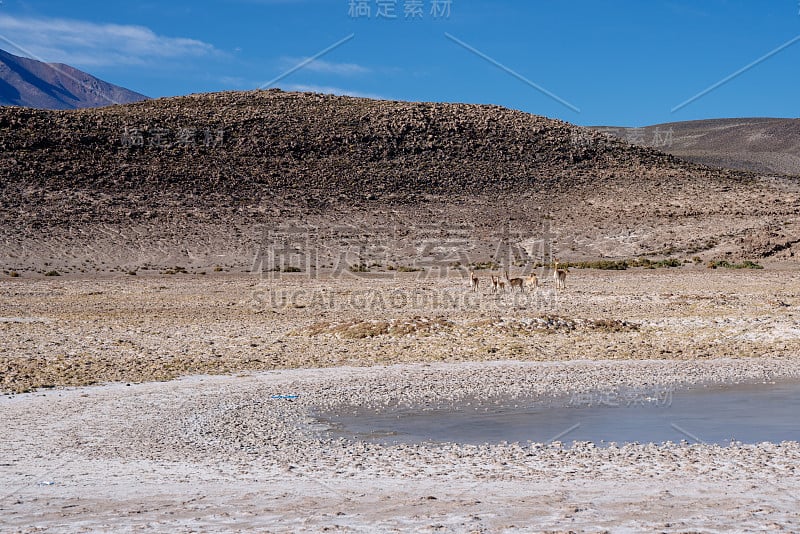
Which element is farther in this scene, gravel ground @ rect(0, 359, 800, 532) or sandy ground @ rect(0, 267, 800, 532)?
sandy ground @ rect(0, 267, 800, 532)

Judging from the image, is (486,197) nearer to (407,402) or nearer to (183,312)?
(183,312)

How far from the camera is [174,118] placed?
2921 inches

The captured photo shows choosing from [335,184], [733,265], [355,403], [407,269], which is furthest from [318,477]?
[335,184]

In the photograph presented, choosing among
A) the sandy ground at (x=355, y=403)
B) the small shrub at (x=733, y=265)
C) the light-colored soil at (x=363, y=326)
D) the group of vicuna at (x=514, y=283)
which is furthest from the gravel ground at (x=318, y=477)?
the small shrub at (x=733, y=265)

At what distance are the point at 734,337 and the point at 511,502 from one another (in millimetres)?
13017

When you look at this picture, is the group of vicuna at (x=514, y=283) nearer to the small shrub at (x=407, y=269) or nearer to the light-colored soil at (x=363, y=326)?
the light-colored soil at (x=363, y=326)

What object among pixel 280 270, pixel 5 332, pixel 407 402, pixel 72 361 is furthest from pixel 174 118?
pixel 407 402

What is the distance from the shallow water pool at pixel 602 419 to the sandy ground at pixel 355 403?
1.71ft

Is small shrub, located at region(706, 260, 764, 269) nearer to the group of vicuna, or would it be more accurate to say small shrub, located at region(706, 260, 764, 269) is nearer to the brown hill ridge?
the brown hill ridge

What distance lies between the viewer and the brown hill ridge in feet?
175

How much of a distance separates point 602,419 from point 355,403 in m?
3.24

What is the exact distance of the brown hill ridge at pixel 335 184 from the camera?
53.2 metres

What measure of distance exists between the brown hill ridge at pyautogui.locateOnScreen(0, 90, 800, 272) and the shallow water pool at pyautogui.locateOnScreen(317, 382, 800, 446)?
36.2 metres

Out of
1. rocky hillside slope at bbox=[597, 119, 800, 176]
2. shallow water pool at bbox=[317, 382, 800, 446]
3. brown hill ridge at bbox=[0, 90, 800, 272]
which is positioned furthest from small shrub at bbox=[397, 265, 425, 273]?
rocky hillside slope at bbox=[597, 119, 800, 176]
